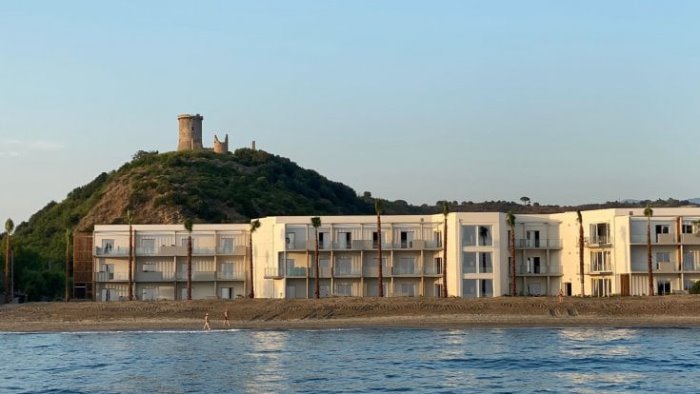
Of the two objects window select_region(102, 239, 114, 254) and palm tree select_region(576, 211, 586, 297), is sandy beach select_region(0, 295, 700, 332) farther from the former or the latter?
window select_region(102, 239, 114, 254)

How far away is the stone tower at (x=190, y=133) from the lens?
560ft

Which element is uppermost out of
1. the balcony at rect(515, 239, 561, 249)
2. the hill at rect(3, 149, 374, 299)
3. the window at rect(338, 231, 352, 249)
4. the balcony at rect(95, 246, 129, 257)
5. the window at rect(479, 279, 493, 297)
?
the hill at rect(3, 149, 374, 299)

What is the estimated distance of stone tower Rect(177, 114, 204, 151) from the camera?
6722 inches

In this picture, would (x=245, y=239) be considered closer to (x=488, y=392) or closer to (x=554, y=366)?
(x=554, y=366)

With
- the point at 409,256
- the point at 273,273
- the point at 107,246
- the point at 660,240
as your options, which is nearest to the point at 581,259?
the point at 660,240

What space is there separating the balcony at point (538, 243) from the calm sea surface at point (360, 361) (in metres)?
18.9

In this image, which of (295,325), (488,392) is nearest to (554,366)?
(488,392)

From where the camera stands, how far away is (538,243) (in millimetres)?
90812

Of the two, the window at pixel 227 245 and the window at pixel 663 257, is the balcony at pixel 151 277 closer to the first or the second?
the window at pixel 227 245

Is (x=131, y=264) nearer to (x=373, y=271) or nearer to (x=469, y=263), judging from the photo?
(x=373, y=271)

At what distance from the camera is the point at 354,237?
9025 centimetres

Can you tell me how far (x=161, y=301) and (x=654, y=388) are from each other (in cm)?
4795

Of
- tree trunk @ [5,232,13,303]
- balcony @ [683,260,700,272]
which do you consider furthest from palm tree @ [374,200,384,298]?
tree trunk @ [5,232,13,303]

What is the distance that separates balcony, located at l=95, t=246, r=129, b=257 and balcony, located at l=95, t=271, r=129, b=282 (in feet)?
5.04
